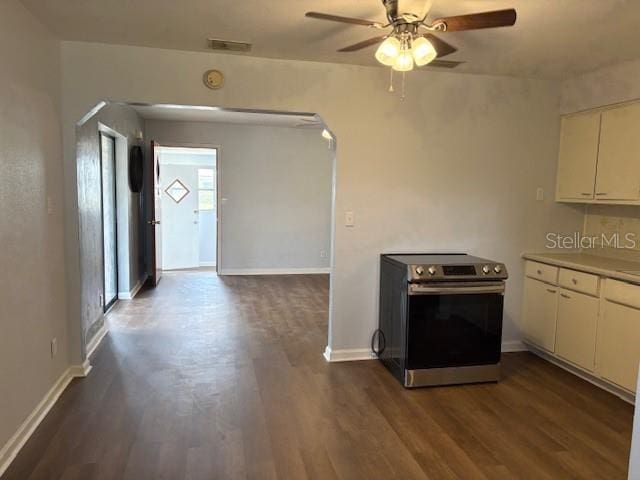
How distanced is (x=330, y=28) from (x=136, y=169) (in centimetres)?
417

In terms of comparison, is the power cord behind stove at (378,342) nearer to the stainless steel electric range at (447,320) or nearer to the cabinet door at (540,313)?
the stainless steel electric range at (447,320)

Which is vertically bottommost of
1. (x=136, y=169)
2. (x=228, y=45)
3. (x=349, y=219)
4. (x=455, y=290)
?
(x=455, y=290)

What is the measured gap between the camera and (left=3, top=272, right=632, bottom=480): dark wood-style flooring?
7.81 ft

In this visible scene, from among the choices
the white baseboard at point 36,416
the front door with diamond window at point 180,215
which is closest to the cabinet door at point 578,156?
the white baseboard at point 36,416

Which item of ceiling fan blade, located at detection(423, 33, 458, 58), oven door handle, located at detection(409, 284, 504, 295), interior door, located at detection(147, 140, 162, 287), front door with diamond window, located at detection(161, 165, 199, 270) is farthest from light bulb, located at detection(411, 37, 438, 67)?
front door with diamond window, located at detection(161, 165, 199, 270)

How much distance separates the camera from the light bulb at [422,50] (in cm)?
219

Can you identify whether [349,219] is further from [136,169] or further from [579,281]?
[136,169]

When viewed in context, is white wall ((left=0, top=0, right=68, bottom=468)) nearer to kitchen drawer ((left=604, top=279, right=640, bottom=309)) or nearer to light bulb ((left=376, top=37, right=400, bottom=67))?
light bulb ((left=376, top=37, right=400, bottom=67))

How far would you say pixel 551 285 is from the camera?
12.5ft

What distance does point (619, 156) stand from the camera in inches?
139

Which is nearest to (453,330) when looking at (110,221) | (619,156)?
(619,156)

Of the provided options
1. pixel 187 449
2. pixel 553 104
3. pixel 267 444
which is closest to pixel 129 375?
pixel 187 449

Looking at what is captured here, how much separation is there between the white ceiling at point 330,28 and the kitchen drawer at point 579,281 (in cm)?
→ 158

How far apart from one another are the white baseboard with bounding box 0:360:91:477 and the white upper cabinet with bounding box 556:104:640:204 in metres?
4.21
